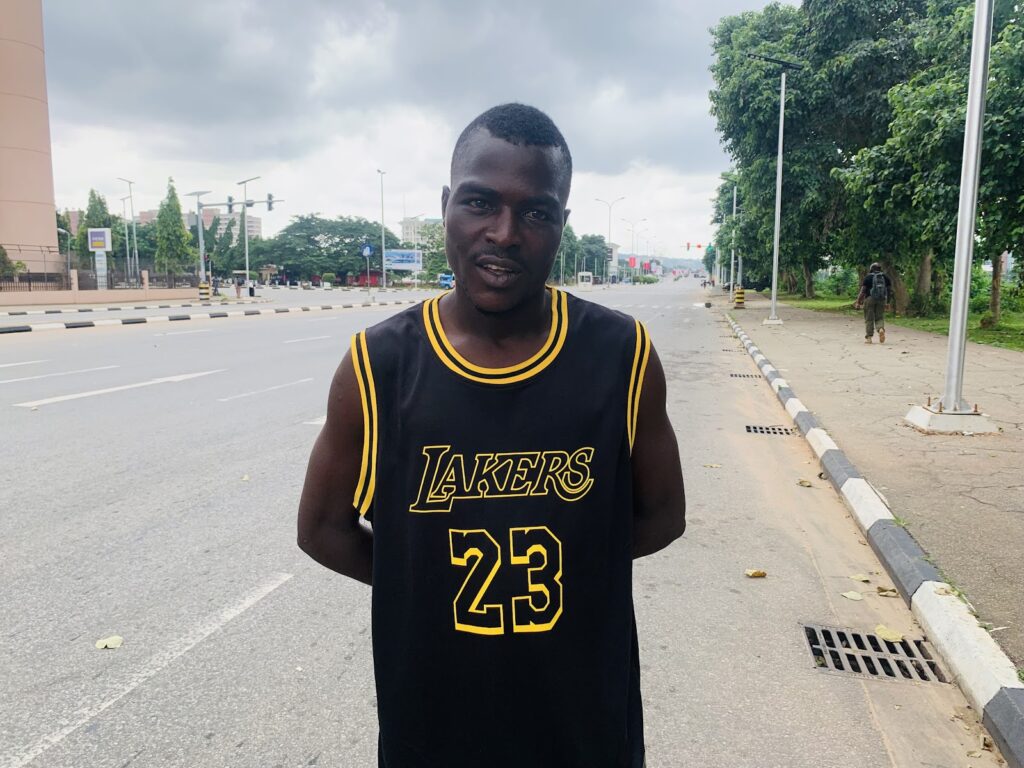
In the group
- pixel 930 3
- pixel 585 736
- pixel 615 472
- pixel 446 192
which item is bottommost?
pixel 585 736

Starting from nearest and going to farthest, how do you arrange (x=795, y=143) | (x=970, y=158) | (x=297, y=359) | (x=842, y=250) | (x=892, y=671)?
(x=892, y=671), (x=970, y=158), (x=297, y=359), (x=795, y=143), (x=842, y=250)

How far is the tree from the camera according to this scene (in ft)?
225

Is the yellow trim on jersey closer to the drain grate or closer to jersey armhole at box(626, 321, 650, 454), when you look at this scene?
jersey armhole at box(626, 321, 650, 454)

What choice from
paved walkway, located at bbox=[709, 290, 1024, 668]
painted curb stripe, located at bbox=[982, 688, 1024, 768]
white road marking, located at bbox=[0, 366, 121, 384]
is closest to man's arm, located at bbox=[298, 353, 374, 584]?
painted curb stripe, located at bbox=[982, 688, 1024, 768]

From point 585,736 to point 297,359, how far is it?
12731mm

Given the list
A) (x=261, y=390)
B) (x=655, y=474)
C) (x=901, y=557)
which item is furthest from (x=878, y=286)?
(x=655, y=474)

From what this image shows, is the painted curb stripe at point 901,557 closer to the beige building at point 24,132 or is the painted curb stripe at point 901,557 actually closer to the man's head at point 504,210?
the man's head at point 504,210

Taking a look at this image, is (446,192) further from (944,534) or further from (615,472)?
(944,534)

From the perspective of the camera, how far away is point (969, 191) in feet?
23.4

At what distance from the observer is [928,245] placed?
18656 mm

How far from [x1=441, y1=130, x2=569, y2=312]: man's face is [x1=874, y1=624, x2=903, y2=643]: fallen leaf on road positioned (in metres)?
3.03

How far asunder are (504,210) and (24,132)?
48949mm

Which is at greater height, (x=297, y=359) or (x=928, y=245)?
(x=928, y=245)

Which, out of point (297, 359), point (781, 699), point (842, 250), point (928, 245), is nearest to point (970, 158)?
point (781, 699)
